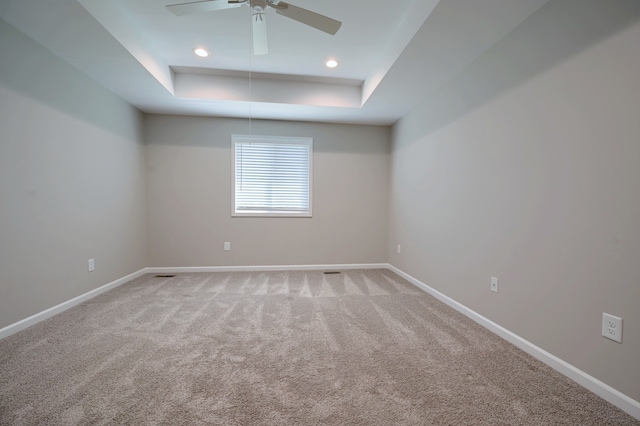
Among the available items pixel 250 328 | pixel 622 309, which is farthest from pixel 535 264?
pixel 250 328

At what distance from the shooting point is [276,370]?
153cm

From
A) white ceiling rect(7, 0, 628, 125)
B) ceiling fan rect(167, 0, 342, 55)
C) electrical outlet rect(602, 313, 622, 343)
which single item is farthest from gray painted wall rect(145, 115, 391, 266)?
electrical outlet rect(602, 313, 622, 343)

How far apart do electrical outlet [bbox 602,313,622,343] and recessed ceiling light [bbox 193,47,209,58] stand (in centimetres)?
375

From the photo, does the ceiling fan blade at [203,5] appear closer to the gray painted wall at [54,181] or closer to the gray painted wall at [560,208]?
the gray painted wall at [54,181]

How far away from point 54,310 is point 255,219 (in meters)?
2.31

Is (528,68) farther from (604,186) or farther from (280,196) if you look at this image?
(280,196)

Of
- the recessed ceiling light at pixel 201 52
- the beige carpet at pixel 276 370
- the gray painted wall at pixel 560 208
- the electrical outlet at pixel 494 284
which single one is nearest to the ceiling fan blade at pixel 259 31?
the recessed ceiling light at pixel 201 52

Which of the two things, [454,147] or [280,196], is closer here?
[454,147]

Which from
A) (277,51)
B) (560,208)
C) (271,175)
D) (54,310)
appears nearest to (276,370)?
(560,208)

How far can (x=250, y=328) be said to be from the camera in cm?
207

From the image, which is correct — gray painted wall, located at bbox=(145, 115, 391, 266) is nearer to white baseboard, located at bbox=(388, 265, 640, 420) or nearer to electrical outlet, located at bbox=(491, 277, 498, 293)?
white baseboard, located at bbox=(388, 265, 640, 420)

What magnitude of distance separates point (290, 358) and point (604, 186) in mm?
2056

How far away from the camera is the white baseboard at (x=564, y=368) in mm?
1237

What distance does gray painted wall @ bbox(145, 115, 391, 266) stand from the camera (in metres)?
3.77
